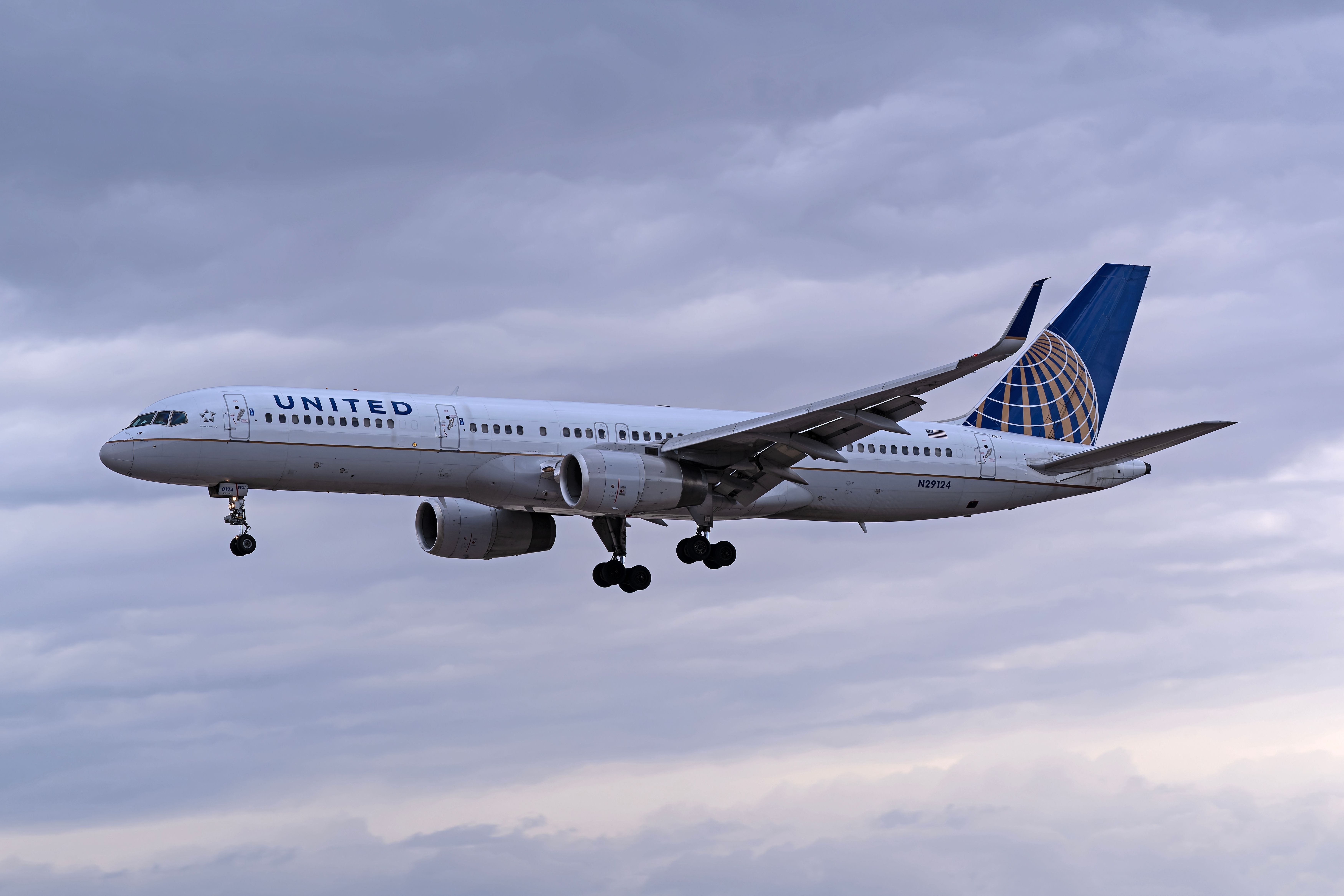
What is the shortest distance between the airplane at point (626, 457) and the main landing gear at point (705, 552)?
1.9 inches

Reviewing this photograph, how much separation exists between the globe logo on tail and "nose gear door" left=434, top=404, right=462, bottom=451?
16117 millimetres

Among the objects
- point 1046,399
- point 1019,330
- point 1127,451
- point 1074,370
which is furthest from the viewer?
point 1074,370

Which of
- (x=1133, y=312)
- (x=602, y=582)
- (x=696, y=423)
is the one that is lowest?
(x=602, y=582)

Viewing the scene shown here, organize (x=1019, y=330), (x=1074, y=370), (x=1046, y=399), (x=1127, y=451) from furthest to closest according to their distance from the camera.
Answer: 1. (x=1074, y=370)
2. (x=1046, y=399)
3. (x=1127, y=451)
4. (x=1019, y=330)

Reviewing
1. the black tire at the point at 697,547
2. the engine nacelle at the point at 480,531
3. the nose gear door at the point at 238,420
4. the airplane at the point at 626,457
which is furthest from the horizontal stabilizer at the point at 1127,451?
the nose gear door at the point at 238,420

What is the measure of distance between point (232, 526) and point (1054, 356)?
26.4 m

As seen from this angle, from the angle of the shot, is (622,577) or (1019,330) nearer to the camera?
(1019,330)

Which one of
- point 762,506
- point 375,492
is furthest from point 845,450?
point 375,492

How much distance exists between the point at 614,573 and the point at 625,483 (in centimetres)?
692

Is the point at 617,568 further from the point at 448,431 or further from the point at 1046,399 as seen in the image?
the point at 1046,399

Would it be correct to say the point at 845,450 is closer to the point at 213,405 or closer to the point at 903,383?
the point at 903,383

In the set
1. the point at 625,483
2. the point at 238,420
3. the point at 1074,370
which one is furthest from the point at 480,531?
the point at 1074,370

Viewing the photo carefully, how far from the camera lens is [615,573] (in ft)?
155

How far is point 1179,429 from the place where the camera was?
40938 mm
